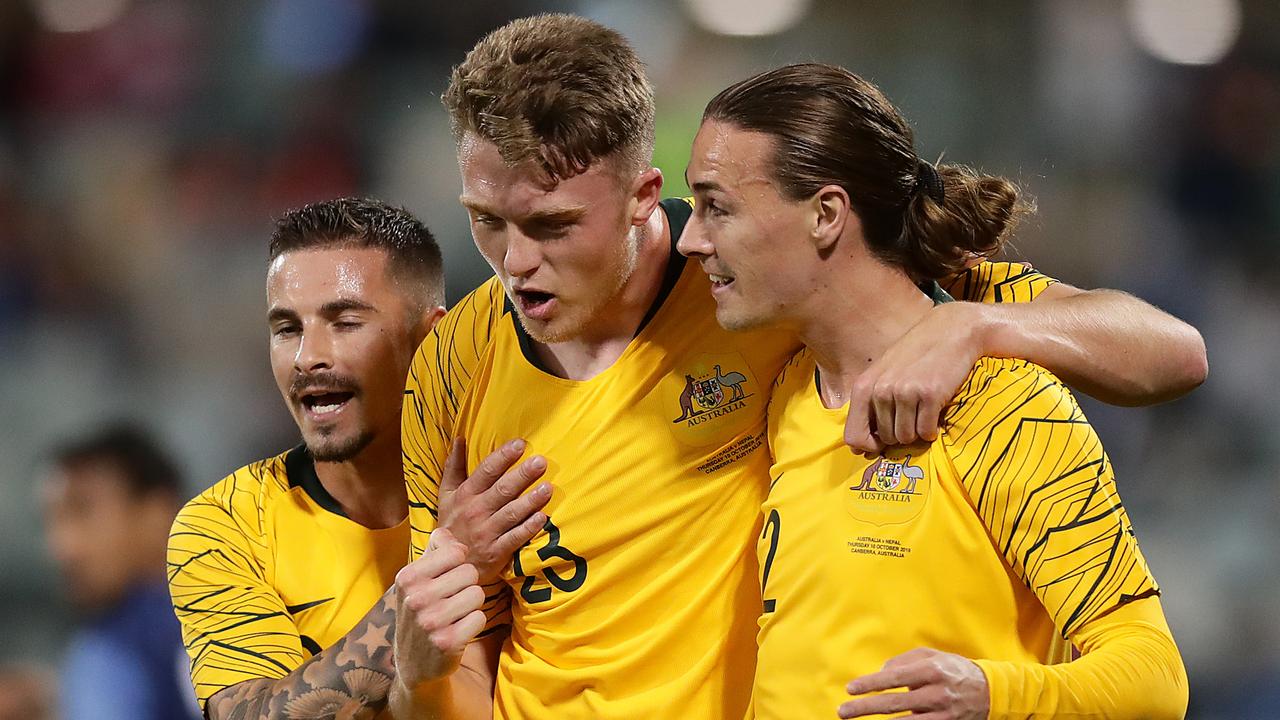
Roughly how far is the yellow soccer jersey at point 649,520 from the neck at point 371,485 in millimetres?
672

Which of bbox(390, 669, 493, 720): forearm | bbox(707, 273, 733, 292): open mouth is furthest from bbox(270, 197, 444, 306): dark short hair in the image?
bbox(707, 273, 733, 292): open mouth

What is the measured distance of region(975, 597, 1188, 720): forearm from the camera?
5.65 feet

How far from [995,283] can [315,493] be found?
169 centimetres

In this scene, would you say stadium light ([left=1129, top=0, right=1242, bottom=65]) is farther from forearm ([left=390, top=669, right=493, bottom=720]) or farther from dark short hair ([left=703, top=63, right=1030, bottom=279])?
forearm ([left=390, top=669, right=493, bottom=720])

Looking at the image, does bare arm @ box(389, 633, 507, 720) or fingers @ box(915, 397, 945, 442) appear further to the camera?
bare arm @ box(389, 633, 507, 720)

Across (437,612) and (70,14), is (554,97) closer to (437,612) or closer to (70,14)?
(437,612)

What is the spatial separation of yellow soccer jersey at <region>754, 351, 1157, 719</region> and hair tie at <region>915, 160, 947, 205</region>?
12.8 inches

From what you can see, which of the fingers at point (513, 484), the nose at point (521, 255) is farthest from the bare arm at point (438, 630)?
the nose at point (521, 255)

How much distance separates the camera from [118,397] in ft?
19.7

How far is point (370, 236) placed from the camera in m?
3.12

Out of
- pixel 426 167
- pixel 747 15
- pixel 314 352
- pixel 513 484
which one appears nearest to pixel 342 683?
pixel 513 484

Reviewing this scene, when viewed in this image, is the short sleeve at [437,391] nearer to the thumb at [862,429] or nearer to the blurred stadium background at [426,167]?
the thumb at [862,429]

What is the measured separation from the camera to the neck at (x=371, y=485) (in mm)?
3066

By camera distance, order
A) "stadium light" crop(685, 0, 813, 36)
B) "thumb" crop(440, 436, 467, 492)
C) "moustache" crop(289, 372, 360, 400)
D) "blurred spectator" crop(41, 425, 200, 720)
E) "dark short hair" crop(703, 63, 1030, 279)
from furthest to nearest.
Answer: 1. "stadium light" crop(685, 0, 813, 36)
2. "blurred spectator" crop(41, 425, 200, 720)
3. "moustache" crop(289, 372, 360, 400)
4. "thumb" crop(440, 436, 467, 492)
5. "dark short hair" crop(703, 63, 1030, 279)
